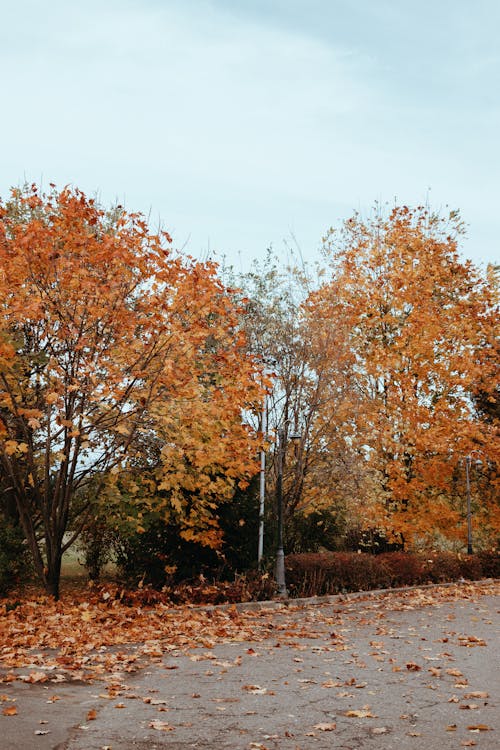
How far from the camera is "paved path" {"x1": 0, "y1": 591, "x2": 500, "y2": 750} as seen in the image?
558 cm

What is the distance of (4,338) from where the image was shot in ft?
38.3

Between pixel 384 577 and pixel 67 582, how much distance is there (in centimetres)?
820

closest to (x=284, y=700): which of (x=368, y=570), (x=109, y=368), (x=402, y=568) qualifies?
(x=109, y=368)

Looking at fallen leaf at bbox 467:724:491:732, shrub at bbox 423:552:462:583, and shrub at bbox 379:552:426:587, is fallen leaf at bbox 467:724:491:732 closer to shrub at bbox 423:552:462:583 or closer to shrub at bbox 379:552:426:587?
shrub at bbox 379:552:426:587

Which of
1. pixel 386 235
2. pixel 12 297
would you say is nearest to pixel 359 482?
pixel 386 235

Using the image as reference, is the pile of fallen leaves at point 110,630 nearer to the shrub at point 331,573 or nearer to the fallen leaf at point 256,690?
the shrub at point 331,573

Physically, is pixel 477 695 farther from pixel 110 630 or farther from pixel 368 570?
pixel 368 570

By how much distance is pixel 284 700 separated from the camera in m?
6.91

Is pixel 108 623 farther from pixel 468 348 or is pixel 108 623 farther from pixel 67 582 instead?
pixel 468 348

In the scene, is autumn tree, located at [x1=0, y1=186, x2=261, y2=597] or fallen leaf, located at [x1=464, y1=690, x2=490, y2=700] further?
autumn tree, located at [x1=0, y1=186, x2=261, y2=597]

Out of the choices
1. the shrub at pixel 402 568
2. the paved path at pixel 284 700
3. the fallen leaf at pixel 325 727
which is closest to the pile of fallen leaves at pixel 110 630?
the paved path at pixel 284 700

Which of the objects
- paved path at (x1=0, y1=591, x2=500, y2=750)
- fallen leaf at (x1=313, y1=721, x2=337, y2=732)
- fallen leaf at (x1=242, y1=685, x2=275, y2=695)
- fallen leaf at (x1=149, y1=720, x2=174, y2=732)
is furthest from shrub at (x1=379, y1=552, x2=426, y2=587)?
fallen leaf at (x1=149, y1=720, x2=174, y2=732)

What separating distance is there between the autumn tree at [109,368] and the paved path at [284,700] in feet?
13.8

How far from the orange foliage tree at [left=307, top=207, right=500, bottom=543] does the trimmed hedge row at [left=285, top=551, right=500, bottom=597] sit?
3.15ft
